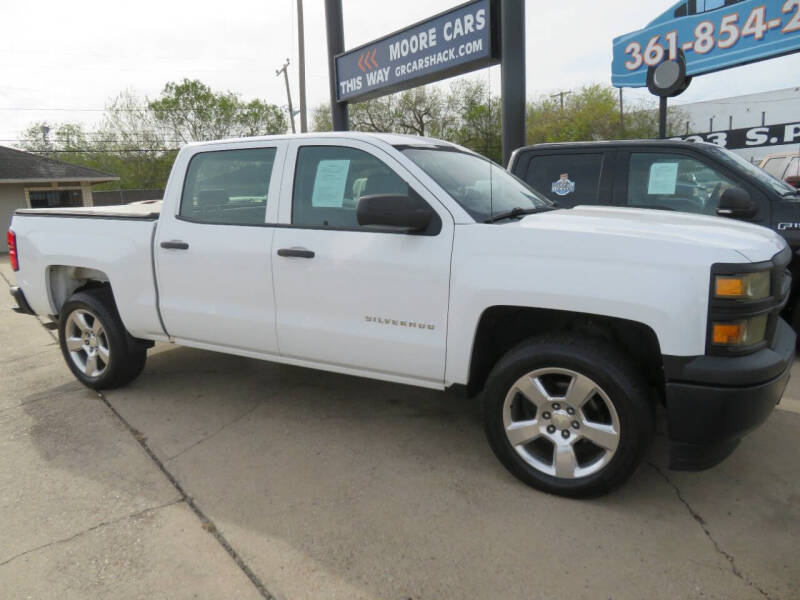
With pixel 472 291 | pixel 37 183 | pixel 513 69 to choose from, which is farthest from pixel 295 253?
pixel 37 183

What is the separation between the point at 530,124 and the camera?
4972cm

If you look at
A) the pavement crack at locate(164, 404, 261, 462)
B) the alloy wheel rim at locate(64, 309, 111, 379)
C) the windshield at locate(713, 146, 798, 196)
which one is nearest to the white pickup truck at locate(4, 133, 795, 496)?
the alloy wheel rim at locate(64, 309, 111, 379)

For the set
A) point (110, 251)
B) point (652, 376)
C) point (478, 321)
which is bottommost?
point (652, 376)

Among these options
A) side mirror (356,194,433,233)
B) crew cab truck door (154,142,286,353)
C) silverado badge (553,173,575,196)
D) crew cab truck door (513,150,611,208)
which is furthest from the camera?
silverado badge (553,173,575,196)

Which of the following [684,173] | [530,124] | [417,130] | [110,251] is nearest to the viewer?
[110,251]

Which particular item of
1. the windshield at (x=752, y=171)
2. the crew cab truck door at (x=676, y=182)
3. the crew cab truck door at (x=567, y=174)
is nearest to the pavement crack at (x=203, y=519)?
the crew cab truck door at (x=567, y=174)

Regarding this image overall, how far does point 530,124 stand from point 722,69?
33.1m

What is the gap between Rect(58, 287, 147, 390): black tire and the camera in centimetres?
436

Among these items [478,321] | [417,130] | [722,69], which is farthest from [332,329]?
[417,130]

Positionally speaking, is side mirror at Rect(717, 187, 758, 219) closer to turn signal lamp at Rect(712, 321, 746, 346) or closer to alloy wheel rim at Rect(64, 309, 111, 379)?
turn signal lamp at Rect(712, 321, 746, 346)

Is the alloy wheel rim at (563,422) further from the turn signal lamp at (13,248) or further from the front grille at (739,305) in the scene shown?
the turn signal lamp at (13,248)

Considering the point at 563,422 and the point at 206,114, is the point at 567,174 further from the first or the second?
the point at 206,114

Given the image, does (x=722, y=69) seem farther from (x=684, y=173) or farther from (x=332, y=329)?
(x=332, y=329)

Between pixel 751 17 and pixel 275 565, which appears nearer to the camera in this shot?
pixel 275 565
